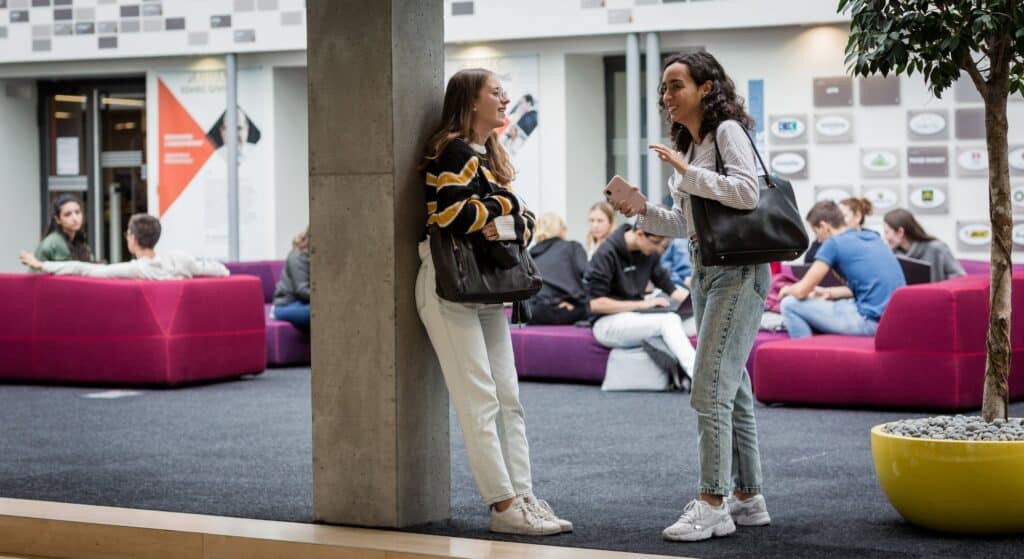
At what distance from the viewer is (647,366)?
386 inches

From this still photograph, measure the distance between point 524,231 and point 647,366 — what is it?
193 inches

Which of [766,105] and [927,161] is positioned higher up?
[766,105]

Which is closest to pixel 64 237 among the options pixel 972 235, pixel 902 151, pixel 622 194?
pixel 902 151

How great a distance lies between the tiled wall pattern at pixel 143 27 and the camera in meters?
15.3

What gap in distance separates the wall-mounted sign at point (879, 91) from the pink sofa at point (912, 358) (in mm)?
4447

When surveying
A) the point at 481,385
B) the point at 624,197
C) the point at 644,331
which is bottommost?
the point at 644,331

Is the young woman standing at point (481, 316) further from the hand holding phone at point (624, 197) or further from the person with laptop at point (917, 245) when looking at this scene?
the person with laptop at point (917, 245)

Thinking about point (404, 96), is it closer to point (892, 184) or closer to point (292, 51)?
point (892, 184)

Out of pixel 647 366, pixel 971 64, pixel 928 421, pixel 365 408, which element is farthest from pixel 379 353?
pixel 647 366

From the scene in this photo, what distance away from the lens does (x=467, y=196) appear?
16.1 feet

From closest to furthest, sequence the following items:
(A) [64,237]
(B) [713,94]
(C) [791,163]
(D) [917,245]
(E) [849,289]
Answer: (B) [713,94] < (E) [849,289] < (D) [917,245] < (A) [64,237] < (C) [791,163]

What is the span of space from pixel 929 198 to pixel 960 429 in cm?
830

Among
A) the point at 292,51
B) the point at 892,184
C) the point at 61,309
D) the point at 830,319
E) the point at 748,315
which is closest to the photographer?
the point at 748,315

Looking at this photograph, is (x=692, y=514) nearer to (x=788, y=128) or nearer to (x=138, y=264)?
(x=138, y=264)
